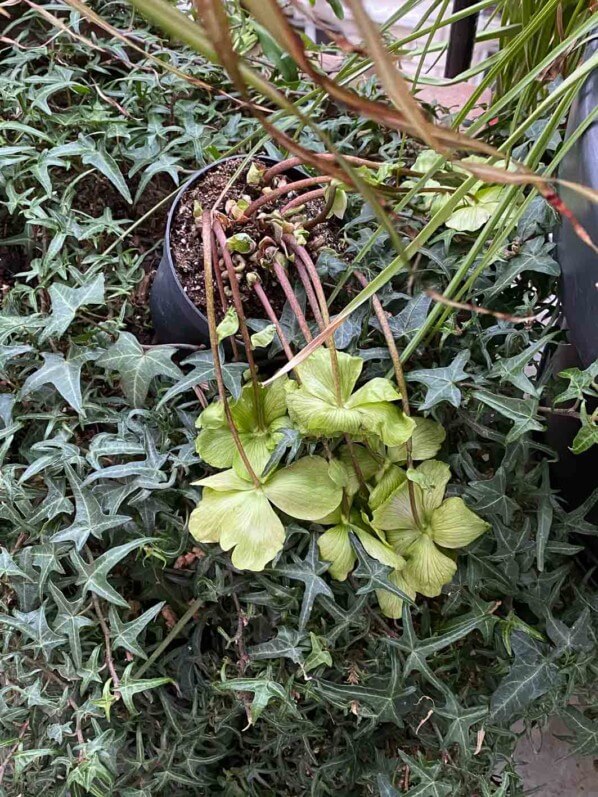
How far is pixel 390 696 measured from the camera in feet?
1.91

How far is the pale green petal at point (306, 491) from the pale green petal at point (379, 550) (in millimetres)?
39

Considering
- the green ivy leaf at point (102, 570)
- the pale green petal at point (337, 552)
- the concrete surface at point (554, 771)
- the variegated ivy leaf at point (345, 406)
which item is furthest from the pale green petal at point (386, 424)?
the concrete surface at point (554, 771)

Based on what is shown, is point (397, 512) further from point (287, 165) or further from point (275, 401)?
point (287, 165)

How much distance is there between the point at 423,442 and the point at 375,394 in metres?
0.08

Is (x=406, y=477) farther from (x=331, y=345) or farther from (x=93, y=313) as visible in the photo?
(x=93, y=313)

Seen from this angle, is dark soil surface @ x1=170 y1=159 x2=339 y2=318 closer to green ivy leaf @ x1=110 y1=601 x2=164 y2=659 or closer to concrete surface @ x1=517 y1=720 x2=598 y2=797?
green ivy leaf @ x1=110 y1=601 x2=164 y2=659

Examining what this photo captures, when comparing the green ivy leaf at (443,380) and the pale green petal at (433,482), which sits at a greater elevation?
the green ivy leaf at (443,380)

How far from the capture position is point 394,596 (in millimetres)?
594

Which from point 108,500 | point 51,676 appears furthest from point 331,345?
point 51,676

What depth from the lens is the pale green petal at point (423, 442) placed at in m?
0.59

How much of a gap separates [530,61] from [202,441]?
0.53 m

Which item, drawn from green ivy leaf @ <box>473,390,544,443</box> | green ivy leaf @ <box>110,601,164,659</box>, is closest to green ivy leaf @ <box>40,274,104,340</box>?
green ivy leaf @ <box>110,601,164,659</box>

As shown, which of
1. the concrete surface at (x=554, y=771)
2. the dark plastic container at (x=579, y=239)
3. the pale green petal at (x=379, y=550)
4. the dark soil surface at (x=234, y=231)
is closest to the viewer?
the dark plastic container at (x=579, y=239)

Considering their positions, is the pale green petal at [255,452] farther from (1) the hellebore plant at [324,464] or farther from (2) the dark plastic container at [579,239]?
(2) the dark plastic container at [579,239]
